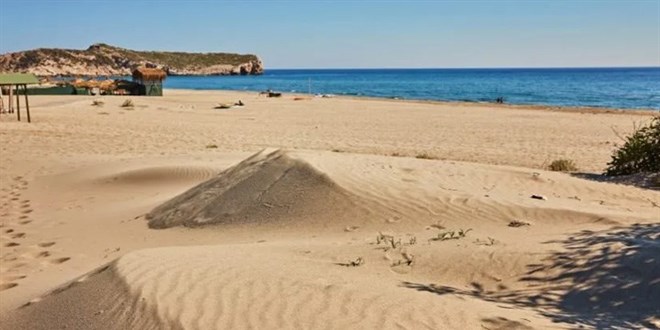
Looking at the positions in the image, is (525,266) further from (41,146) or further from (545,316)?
(41,146)

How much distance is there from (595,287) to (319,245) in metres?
2.59

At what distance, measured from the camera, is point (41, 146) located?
56.6ft

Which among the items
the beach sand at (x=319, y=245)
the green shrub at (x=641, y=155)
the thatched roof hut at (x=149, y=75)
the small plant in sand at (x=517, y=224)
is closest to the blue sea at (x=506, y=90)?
the thatched roof hut at (x=149, y=75)

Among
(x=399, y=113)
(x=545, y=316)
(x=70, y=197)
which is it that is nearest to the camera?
(x=545, y=316)

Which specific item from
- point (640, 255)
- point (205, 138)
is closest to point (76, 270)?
point (640, 255)

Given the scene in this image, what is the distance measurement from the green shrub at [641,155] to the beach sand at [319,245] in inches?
31.7

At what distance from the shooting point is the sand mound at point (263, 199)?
7668 mm

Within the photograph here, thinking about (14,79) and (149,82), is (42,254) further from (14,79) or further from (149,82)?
(149,82)

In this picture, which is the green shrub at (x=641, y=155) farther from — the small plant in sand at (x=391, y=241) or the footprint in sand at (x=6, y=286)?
the footprint in sand at (x=6, y=286)

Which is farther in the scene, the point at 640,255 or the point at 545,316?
the point at 640,255

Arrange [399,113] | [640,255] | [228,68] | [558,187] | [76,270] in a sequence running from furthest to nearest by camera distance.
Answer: [228,68]
[399,113]
[558,187]
[76,270]
[640,255]

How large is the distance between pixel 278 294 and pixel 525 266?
2.04 meters

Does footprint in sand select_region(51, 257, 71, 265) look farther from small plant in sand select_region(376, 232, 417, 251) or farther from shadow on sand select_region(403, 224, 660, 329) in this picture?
shadow on sand select_region(403, 224, 660, 329)

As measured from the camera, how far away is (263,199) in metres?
8.18
